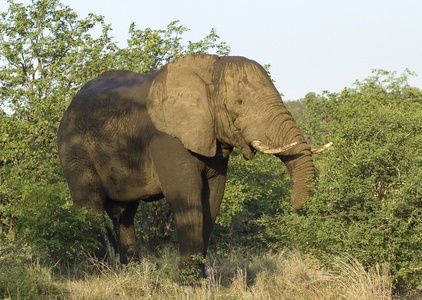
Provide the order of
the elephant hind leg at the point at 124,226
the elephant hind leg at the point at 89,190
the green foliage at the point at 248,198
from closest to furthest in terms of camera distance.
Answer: the elephant hind leg at the point at 89,190 → the elephant hind leg at the point at 124,226 → the green foliage at the point at 248,198

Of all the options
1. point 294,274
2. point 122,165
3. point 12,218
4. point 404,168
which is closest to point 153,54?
point 12,218

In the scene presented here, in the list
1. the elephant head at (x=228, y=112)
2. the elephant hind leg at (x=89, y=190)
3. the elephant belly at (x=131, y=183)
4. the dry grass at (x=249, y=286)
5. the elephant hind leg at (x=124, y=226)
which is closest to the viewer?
the dry grass at (x=249, y=286)

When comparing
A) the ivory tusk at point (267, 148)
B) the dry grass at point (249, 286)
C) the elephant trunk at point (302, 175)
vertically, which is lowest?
the dry grass at point (249, 286)

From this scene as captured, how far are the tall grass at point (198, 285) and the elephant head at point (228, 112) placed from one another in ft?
3.32

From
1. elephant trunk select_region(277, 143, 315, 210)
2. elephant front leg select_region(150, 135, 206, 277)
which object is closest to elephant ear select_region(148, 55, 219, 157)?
elephant front leg select_region(150, 135, 206, 277)

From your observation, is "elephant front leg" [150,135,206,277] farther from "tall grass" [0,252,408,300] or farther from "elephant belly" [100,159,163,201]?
"elephant belly" [100,159,163,201]

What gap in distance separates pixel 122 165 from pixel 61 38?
9.65 meters

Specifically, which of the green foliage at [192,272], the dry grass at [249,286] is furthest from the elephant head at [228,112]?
the green foliage at [192,272]

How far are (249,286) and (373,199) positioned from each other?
204 centimetres

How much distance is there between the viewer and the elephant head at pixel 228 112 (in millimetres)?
10867

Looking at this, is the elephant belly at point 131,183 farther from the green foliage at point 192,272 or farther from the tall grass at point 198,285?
the green foliage at point 192,272

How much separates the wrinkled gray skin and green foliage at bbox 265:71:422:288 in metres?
0.35

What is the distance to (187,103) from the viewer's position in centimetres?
1184

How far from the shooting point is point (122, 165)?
12742mm
